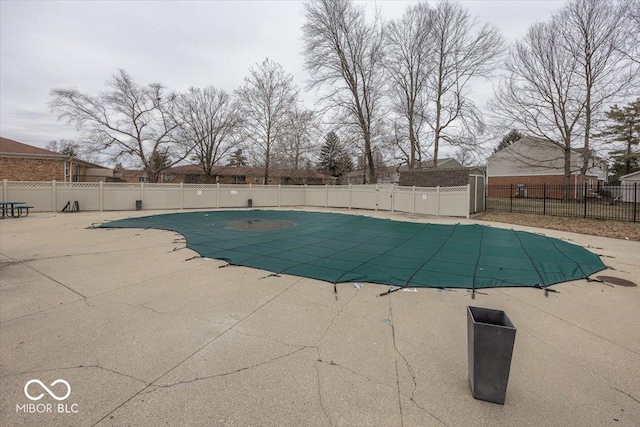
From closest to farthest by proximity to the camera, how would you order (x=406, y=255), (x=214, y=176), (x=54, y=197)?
1. (x=406, y=255)
2. (x=54, y=197)
3. (x=214, y=176)

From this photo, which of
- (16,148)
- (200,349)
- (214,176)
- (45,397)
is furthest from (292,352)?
(214,176)

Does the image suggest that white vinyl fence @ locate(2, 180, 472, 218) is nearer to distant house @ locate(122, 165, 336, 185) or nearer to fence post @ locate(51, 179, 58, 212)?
fence post @ locate(51, 179, 58, 212)

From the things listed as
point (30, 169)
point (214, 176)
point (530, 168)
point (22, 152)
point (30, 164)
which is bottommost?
point (30, 169)

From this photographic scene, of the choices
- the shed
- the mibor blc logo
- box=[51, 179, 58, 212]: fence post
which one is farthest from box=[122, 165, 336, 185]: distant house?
the mibor blc logo

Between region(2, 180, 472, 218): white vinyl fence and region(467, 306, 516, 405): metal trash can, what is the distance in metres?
12.7

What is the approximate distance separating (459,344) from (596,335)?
1.59m

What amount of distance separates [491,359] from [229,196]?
19531 millimetres

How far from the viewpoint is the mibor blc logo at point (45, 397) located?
187cm

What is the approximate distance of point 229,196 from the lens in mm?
19812

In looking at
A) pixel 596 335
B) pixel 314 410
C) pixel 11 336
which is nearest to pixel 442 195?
pixel 596 335

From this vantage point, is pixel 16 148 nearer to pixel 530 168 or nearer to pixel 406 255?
pixel 406 255

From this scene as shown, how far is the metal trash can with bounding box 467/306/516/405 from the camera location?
1.90 metres

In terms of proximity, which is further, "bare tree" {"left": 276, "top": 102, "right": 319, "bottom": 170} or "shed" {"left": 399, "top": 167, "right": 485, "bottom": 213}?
"bare tree" {"left": 276, "top": 102, "right": 319, "bottom": 170}

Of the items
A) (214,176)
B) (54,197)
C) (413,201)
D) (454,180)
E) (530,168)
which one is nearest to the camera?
(454,180)
